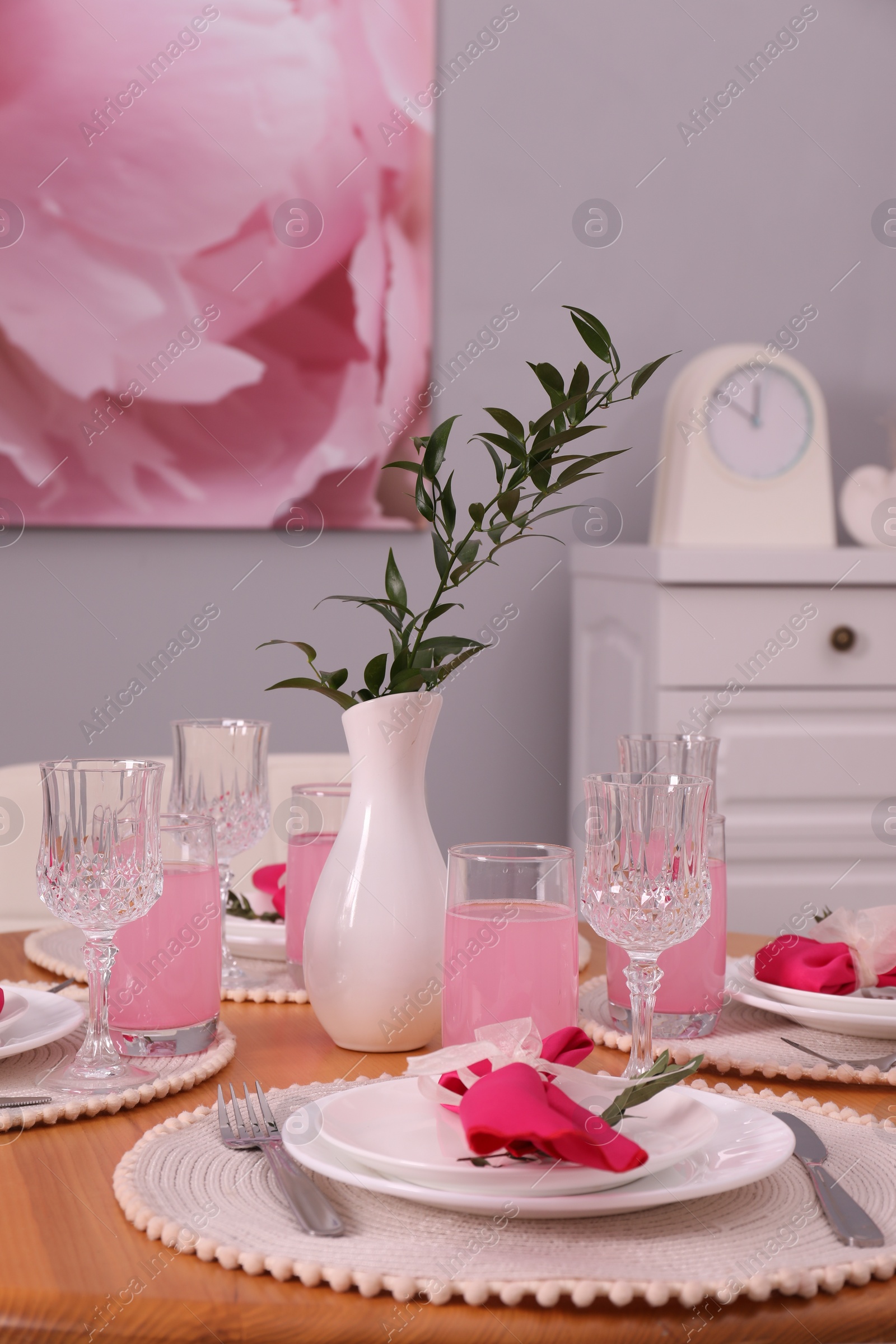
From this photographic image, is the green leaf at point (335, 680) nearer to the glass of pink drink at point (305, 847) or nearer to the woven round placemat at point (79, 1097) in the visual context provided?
the glass of pink drink at point (305, 847)

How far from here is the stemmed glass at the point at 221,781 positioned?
3.84 ft

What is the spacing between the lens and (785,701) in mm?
2330

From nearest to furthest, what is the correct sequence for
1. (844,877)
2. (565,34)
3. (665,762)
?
(665,762) < (844,877) < (565,34)

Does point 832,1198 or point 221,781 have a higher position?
point 221,781

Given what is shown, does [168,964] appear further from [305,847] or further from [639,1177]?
[639,1177]

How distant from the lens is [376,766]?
982 mm

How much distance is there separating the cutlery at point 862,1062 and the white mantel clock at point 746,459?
5.31 ft

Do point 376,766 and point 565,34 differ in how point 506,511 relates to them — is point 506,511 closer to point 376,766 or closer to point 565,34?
point 376,766

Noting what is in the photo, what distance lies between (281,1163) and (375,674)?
0.39 meters

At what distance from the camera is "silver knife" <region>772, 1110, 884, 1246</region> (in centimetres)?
62

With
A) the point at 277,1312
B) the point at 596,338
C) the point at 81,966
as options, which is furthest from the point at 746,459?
the point at 277,1312

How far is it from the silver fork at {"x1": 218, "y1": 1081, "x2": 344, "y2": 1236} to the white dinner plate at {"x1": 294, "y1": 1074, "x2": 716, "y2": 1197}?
0.08 feet

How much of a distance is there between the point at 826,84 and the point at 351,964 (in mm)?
2536

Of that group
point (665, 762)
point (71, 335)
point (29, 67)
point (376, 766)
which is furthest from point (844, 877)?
point (29, 67)
